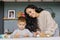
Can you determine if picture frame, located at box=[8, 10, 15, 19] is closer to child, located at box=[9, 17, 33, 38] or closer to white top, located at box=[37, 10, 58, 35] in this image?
child, located at box=[9, 17, 33, 38]

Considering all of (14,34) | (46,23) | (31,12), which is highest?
(31,12)

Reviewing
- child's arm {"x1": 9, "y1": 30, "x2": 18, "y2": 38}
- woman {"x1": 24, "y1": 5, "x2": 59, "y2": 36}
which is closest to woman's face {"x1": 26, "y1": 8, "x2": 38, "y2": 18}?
woman {"x1": 24, "y1": 5, "x2": 59, "y2": 36}

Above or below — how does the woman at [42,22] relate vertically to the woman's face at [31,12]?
below

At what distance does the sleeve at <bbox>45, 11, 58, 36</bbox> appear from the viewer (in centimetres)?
160

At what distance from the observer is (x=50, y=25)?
5.31 feet

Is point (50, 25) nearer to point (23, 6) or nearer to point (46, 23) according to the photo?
point (46, 23)

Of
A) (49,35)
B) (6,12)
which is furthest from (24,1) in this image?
(49,35)

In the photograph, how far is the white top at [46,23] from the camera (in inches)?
63.1

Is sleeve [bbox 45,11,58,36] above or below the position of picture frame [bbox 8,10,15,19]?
below

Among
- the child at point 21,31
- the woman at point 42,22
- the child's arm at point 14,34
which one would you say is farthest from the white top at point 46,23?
the child's arm at point 14,34

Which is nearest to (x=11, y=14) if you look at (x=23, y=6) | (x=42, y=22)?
(x=23, y=6)

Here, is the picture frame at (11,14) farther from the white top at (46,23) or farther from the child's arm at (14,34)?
the white top at (46,23)

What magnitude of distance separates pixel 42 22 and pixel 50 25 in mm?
91

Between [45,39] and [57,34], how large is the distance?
6.3 inches
